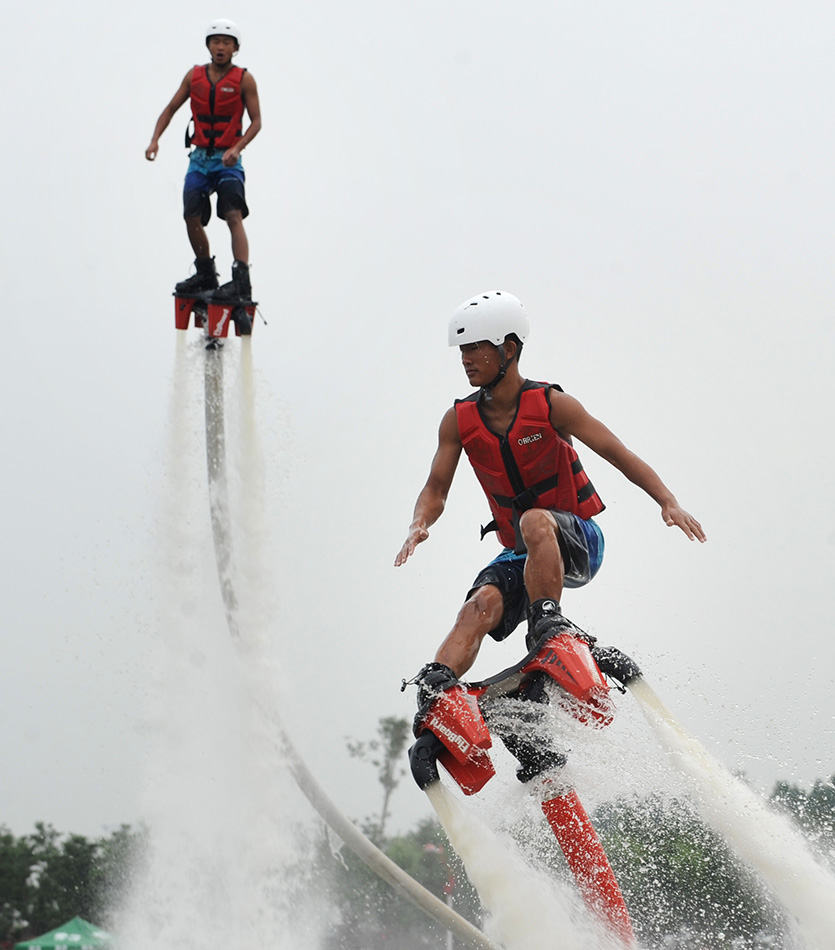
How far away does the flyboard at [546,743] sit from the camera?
20.5 feet

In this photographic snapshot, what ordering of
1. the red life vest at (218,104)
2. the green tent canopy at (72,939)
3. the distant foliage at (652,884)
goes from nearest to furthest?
the distant foliage at (652,884) → the red life vest at (218,104) → the green tent canopy at (72,939)

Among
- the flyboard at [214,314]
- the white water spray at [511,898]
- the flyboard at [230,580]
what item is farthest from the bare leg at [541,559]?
the flyboard at [214,314]

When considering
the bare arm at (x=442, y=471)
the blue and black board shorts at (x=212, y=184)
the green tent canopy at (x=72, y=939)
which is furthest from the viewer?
the green tent canopy at (x=72, y=939)

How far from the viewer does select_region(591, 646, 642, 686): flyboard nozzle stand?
22.4 feet

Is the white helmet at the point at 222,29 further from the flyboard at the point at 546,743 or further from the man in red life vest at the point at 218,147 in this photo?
the flyboard at the point at 546,743

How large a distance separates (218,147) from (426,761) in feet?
23.3

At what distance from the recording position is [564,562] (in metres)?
6.87

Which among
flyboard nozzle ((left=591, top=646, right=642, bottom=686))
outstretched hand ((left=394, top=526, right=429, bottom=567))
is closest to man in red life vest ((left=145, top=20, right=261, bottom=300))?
outstretched hand ((left=394, top=526, right=429, bottom=567))

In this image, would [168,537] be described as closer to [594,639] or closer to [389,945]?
[594,639]

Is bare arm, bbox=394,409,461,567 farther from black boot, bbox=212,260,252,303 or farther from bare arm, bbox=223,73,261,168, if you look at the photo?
bare arm, bbox=223,73,261,168

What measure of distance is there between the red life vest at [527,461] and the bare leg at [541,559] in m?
0.40

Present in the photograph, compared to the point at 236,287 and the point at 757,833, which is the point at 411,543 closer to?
the point at 757,833

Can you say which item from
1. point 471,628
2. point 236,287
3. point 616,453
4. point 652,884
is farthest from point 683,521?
point 236,287

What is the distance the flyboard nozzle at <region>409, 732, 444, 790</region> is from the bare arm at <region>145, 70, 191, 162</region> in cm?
703
